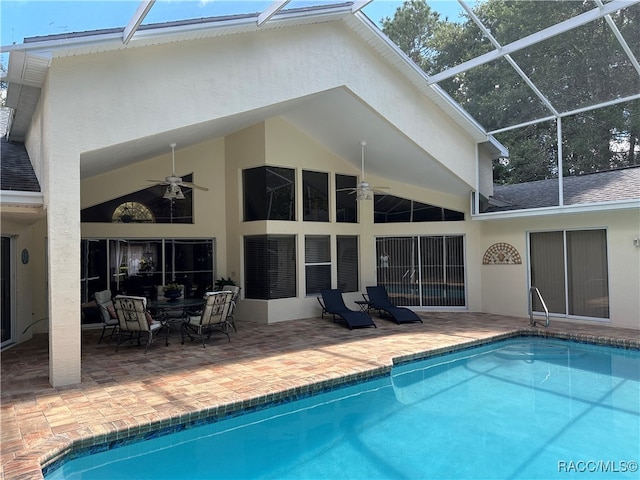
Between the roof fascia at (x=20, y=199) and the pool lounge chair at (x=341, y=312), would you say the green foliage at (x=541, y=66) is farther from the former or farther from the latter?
the roof fascia at (x=20, y=199)

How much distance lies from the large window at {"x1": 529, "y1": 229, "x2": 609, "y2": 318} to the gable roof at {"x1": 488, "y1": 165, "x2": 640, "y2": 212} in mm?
876

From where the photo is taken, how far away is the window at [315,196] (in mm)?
12250

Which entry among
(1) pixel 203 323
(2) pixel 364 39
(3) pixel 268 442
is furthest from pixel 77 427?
(2) pixel 364 39

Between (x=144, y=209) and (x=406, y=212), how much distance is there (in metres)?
7.85

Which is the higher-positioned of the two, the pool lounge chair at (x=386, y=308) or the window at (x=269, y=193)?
the window at (x=269, y=193)

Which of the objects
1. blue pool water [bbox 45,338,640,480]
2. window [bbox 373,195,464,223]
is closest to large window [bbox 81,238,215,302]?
window [bbox 373,195,464,223]

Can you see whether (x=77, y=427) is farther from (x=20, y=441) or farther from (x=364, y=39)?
(x=364, y=39)

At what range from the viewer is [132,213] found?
445 inches

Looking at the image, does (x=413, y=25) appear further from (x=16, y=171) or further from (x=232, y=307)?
(x=16, y=171)

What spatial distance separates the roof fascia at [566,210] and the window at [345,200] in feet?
12.0

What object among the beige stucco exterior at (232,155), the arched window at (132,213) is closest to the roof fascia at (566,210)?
the beige stucco exterior at (232,155)

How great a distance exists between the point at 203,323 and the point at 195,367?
5.43ft

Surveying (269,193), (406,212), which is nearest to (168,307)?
(269,193)

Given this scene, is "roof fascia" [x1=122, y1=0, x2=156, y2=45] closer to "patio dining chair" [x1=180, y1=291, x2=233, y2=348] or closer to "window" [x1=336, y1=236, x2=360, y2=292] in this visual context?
"patio dining chair" [x1=180, y1=291, x2=233, y2=348]
